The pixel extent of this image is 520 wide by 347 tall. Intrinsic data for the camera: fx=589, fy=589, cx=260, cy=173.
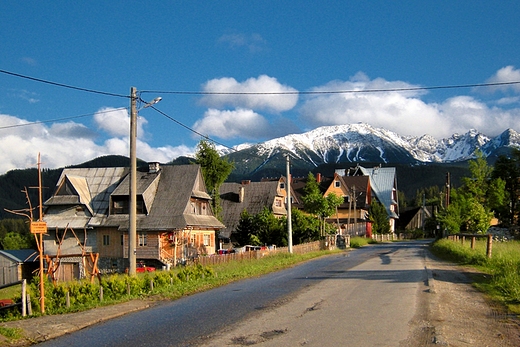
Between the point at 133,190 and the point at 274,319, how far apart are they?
1119 centimetres

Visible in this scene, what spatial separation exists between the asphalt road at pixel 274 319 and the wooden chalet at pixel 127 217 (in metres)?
29.9

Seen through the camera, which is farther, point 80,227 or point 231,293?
point 80,227

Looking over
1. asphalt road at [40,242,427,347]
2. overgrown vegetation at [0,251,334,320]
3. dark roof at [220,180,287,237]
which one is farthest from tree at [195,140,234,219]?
asphalt road at [40,242,427,347]

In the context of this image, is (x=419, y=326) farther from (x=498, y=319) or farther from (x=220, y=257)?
(x=220, y=257)

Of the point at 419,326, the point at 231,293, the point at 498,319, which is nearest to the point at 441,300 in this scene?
the point at 498,319

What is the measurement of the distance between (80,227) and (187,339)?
42.6 m

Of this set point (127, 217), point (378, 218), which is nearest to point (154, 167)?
point (127, 217)

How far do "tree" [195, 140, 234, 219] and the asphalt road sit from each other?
44137 mm

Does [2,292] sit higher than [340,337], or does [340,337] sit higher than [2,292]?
[340,337]

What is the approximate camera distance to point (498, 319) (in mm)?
12938

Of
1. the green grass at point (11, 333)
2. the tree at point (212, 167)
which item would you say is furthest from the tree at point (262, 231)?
the green grass at point (11, 333)

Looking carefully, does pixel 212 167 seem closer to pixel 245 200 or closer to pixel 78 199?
pixel 245 200

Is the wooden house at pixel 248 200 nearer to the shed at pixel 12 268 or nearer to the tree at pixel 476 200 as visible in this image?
the shed at pixel 12 268

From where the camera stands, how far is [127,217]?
163 ft
